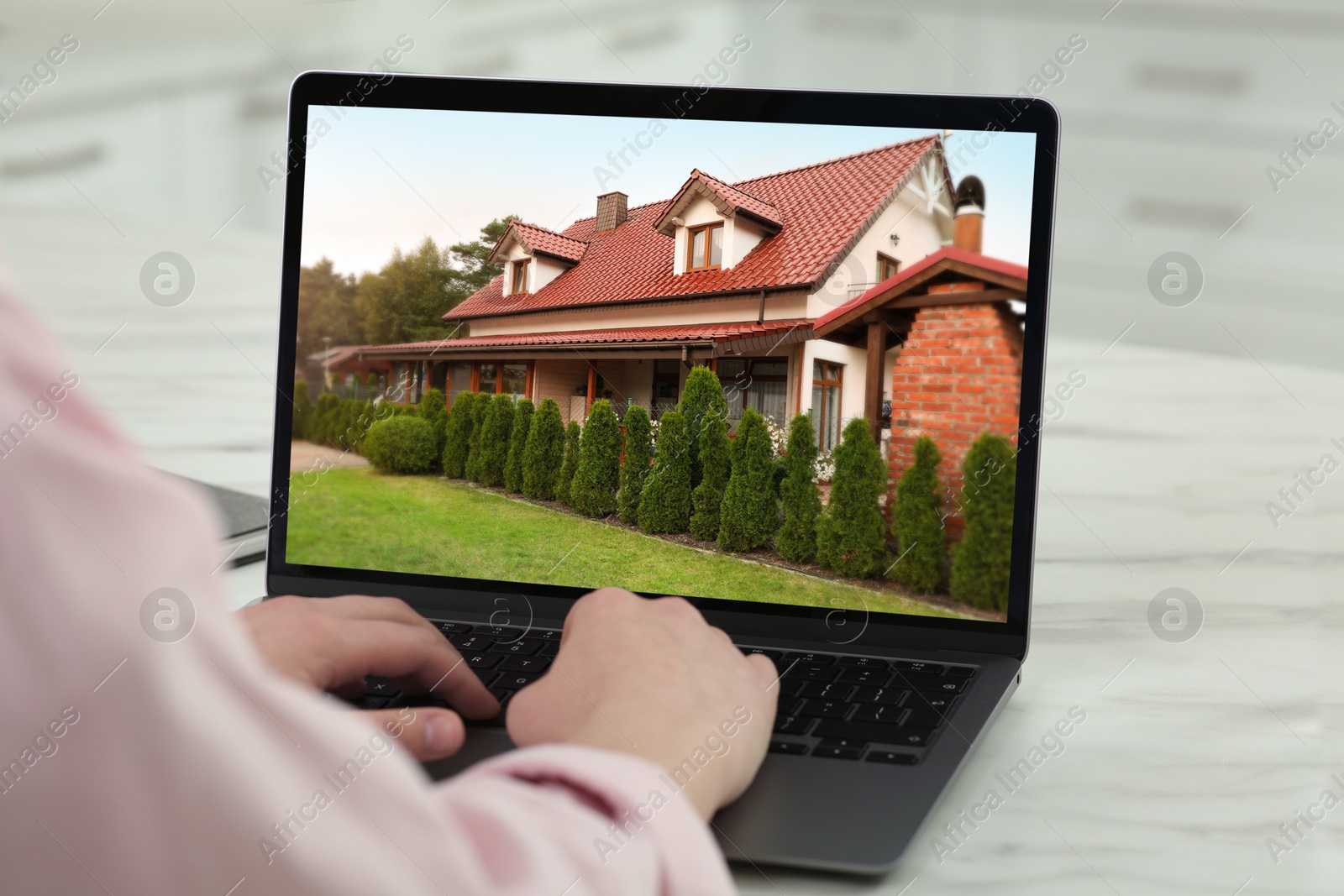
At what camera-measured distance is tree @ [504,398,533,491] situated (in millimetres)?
968

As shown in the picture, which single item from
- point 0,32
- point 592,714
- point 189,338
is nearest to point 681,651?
point 592,714

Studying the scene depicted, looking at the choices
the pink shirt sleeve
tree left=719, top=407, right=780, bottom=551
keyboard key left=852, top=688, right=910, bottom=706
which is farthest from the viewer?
tree left=719, top=407, right=780, bottom=551

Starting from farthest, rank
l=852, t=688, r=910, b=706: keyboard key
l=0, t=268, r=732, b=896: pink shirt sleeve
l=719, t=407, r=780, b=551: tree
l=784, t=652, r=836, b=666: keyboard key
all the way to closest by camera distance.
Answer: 1. l=719, t=407, r=780, b=551: tree
2. l=784, t=652, r=836, b=666: keyboard key
3. l=852, t=688, r=910, b=706: keyboard key
4. l=0, t=268, r=732, b=896: pink shirt sleeve

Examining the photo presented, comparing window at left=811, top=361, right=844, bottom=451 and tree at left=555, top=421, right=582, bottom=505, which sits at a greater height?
window at left=811, top=361, right=844, bottom=451

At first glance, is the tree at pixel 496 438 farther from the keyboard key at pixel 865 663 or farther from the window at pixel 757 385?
the keyboard key at pixel 865 663

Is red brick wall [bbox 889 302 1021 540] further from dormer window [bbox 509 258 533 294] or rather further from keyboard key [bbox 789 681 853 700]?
dormer window [bbox 509 258 533 294]

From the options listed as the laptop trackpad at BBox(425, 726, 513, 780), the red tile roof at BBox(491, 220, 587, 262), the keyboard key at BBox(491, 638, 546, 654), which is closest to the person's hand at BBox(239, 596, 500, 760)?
the laptop trackpad at BBox(425, 726, 513, 780)

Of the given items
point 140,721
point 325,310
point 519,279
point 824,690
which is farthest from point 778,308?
point 140,721

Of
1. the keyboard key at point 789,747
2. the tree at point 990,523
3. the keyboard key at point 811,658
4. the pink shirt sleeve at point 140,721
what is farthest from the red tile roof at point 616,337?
the pink shirt sleeve at point 140,721

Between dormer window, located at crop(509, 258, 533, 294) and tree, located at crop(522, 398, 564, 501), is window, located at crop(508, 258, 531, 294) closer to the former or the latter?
dormer window, located at crop(509, 258, 533, 294)

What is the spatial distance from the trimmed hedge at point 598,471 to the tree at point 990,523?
373mm

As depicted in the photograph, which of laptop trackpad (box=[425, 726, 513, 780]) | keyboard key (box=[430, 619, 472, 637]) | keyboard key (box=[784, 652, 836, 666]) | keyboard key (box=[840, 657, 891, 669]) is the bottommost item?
laptop trackpad (box=[425, 726, 513, 780])

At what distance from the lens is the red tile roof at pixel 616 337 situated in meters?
0.93

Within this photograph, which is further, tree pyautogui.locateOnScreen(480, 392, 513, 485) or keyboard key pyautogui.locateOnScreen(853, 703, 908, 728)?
tree pyautogui.locateOnScreen(480, 392, 513, 485)
